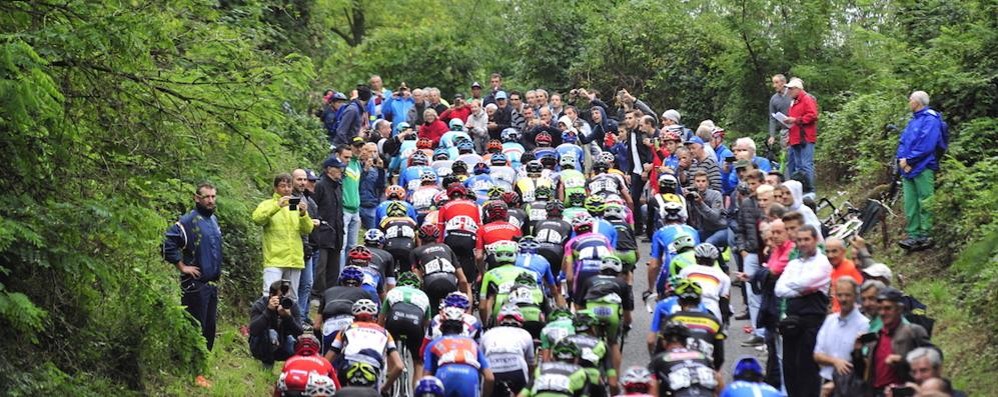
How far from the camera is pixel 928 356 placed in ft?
35.7

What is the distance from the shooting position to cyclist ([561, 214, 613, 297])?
56.5 feet

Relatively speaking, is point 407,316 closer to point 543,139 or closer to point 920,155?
point 920,155

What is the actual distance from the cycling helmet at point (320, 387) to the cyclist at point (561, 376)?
1718 millimetres

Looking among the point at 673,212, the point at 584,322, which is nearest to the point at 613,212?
the point at 673,212

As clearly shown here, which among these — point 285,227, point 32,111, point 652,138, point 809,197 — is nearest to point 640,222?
point 652,138

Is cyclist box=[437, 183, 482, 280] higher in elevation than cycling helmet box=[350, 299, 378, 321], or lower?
higher

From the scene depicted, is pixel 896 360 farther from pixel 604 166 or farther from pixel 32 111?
pixel 604 166

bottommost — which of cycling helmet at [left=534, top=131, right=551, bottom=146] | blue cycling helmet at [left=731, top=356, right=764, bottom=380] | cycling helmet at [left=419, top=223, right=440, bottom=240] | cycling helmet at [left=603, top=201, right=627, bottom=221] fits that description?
blue cycling helmet at [left=731, top=356, right=764, bottom=380]

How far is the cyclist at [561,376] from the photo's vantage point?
12.5 metres

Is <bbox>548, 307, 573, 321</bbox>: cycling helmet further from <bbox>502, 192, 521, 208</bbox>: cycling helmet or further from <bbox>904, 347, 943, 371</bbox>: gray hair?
<bbox>502, 192, 521, 208</bbox>: cycling helmet

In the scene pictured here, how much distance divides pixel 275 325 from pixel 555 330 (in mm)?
3528

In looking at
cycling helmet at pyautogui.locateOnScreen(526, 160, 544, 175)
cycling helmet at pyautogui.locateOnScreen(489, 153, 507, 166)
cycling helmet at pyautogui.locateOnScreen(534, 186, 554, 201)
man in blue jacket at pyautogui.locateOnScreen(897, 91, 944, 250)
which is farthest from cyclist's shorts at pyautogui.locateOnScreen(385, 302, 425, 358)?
cycling helmet at pyautogui.locateOnScreen(489, 153, 507, 166)

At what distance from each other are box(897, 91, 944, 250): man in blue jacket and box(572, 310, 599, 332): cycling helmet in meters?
6.58

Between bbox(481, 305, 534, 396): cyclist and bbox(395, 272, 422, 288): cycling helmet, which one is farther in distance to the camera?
bbox(395, 272, 422, 288): cycling helmet
